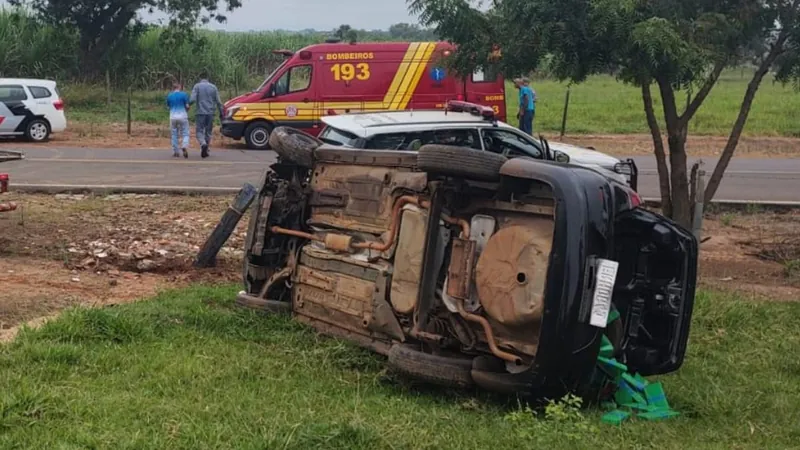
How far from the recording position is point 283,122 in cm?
2147

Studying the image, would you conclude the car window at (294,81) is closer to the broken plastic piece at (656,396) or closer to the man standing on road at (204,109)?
the man standing on road at (204,109)

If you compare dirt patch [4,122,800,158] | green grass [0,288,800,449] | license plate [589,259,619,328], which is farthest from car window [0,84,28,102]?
license plate [589,259,619,328]

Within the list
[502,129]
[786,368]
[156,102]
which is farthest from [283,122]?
[786,368]

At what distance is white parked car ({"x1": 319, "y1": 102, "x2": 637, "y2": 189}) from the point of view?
11.2 m

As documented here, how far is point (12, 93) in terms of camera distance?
870 inches

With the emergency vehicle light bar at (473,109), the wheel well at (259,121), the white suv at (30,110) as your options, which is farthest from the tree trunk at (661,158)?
the white suv at (30,110)

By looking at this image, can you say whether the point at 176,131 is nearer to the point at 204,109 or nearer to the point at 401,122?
the point at 204,109

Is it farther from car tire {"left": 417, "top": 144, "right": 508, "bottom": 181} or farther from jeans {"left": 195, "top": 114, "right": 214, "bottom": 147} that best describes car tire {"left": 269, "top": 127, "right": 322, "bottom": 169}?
jeans {"left": 195, "top": 114, "right": 214, "bottom": 147}

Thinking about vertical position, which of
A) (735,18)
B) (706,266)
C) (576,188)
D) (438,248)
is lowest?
(706,266)

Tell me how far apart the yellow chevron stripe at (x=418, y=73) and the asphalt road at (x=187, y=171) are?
Result: 11.1ft

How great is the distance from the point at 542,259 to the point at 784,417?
175 cm

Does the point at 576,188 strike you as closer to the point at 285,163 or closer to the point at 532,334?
the point at 532,334

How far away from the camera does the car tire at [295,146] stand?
6.91 metres

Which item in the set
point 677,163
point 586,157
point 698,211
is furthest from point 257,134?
point 698,211
